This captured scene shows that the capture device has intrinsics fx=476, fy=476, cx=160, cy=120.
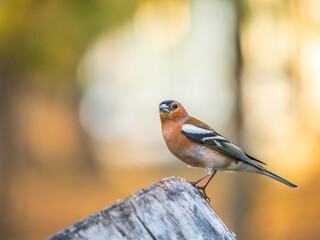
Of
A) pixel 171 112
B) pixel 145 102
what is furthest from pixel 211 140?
pixel 145 102

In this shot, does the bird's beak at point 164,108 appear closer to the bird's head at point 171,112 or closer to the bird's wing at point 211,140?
the bird's head at point 171,112

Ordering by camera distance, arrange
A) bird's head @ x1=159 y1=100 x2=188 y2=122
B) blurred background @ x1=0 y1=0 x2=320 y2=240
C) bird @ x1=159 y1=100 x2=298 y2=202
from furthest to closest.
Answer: blurred background @ x1=0 y1=0 x2=320 y2=240 → bird's head @ x1=159 y1=100 x2=188 y2=122 → bird @ x1=159 y1=100 x2=298 y2=202

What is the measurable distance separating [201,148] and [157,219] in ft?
8.19

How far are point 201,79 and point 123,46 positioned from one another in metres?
2.53

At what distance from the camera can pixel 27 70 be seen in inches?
424

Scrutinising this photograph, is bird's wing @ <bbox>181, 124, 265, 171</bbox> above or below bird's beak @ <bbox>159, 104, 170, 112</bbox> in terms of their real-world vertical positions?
below

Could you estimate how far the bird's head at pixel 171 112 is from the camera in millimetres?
5121

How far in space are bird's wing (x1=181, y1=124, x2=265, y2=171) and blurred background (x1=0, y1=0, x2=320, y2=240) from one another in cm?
519

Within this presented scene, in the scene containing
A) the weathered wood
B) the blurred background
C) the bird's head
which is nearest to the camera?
the weathered wood

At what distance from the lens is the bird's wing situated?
484 centimetres

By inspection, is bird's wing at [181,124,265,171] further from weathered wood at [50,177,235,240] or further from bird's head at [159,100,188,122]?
weathered wood at [50,177,235,240]

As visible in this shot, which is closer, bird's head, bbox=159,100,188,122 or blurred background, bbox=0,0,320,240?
bird's head, bbox=159,100,188,122

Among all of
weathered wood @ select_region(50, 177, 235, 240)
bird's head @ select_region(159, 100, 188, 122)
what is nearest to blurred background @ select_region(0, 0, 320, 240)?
bird's head @ select_region(159, 100, 188, 122)

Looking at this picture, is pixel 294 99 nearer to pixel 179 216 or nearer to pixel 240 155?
pixel 240 155
